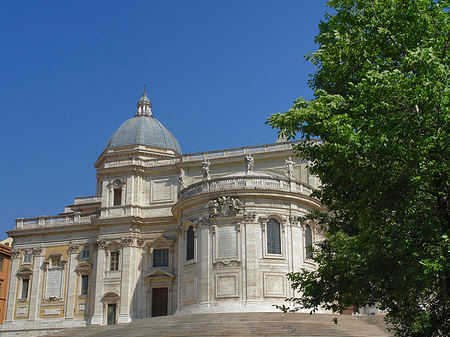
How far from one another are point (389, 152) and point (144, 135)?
47.1 m

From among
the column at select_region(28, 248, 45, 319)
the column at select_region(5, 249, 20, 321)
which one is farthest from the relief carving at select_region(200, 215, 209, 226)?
the column at select_region(5, 249, 20, 321)

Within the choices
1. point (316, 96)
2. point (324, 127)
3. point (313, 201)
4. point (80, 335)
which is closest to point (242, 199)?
point (313, 201)

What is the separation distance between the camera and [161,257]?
49.3 m

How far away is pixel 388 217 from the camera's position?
58.0 ft

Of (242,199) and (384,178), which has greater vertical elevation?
(242,199)

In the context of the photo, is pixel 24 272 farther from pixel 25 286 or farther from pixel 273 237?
pixel 273 237

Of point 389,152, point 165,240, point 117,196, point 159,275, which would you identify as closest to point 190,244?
point 159,275

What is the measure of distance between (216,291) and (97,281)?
15831 millimetres

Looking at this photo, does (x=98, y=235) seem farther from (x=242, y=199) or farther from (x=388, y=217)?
(x=388, y=217)

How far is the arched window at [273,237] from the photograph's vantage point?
127ft

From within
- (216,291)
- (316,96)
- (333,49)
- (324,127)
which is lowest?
(216,291)

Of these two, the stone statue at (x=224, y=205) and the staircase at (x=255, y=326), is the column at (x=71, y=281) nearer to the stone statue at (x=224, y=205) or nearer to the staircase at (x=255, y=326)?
the staircase at (x=255, y=326)

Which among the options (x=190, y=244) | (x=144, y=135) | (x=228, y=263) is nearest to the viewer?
(x=228, y=263)

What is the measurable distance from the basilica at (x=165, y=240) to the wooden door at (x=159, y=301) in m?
0.09
